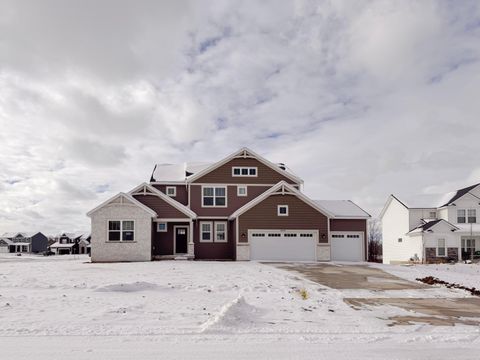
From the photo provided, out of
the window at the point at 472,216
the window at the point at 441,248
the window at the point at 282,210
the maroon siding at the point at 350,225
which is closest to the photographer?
the window at the point at 282,210

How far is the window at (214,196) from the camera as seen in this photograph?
31047mm

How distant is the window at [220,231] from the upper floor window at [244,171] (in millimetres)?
3892

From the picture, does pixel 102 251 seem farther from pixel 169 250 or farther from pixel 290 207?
pixel 290 207

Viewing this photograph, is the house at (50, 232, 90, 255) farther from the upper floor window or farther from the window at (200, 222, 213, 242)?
the upper floor window

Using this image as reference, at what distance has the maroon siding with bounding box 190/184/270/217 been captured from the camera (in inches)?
1214

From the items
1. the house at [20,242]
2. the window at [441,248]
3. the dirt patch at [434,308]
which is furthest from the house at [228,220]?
the house at [20,242]

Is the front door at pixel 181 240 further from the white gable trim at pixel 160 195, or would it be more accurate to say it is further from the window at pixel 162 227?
the white gable trim at pixel 160 195

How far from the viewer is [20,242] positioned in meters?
109

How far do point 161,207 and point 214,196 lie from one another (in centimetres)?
431

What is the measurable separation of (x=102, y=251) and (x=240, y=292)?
1703cm

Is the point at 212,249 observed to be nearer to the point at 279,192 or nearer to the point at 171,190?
the point at 171,190

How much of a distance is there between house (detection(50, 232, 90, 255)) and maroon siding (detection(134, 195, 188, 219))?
7612 centimetres

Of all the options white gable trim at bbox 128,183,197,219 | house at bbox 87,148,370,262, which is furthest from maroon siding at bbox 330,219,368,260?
white gable trim at bbox 128,183,197,219

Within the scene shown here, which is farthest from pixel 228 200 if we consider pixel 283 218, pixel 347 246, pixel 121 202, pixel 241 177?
pixel 347 246
